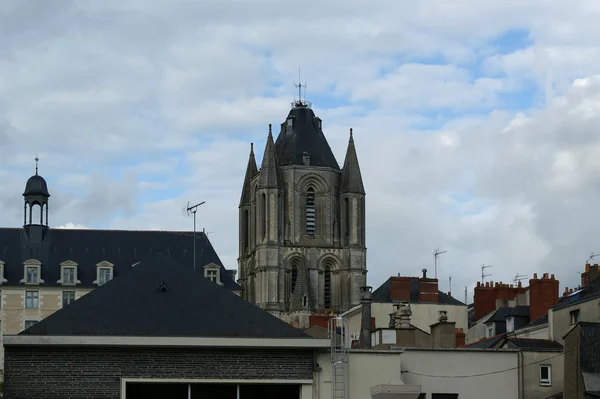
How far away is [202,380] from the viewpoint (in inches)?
1436

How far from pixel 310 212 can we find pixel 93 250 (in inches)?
1287

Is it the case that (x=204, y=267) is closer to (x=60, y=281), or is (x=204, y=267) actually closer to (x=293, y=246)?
(x=60, y=281)

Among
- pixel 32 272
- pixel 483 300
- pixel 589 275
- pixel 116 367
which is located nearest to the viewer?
pixel 116 367

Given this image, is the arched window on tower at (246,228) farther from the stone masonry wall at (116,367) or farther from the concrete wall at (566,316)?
the stone masonry wall at (116,367)

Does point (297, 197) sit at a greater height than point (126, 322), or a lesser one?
greater

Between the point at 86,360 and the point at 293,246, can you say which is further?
the point at 293,246

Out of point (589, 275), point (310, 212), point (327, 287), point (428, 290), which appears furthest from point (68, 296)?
point (589, 275)

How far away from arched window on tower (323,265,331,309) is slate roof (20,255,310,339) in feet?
278

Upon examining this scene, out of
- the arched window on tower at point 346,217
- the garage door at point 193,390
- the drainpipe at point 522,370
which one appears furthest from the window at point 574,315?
the arched window on tower at point 346,217

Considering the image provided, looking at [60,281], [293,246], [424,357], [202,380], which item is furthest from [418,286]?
[202,380]

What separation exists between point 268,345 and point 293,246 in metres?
88.7

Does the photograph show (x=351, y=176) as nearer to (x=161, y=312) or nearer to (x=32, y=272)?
(x=32, y=272)

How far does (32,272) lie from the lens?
9538cm

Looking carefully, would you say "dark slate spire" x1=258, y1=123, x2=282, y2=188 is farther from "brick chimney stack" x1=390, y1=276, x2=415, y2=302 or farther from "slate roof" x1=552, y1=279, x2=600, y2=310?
"slate roof" x1=552, y1=279, x2=600, y2=310
